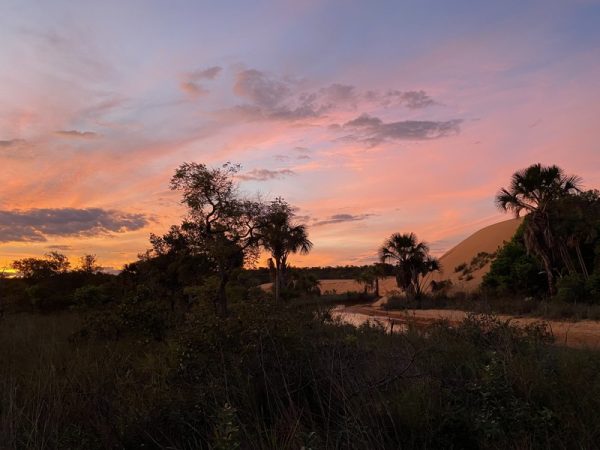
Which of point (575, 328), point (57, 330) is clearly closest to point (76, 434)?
point (57, 330)

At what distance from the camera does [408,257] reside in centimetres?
4450

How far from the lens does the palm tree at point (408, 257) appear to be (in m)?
44.5

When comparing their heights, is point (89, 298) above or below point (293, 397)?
above

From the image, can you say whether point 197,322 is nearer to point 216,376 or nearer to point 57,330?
point 216,376

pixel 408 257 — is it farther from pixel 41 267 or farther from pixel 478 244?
pixel 478 244

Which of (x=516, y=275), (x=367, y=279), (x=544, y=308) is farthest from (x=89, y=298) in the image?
(x=367, y=279)

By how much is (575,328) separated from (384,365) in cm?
2022

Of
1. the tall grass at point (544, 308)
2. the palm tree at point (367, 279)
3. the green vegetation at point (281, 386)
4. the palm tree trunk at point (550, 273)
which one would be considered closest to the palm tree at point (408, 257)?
the tall grass at point (544, 308)

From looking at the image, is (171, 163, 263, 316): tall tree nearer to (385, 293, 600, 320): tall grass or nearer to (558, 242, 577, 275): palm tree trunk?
(385, 293, 600, 320): tall grass

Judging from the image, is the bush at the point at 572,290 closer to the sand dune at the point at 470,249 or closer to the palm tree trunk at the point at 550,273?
the palm tree trunk at the point at 550,273

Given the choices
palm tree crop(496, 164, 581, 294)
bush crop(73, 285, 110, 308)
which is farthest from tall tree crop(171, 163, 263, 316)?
palm tree crop(496, 164, 581, 294)

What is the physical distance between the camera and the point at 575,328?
72.6 ft

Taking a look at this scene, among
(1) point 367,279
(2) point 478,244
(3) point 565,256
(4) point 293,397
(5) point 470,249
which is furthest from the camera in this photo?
(2) point 478,244

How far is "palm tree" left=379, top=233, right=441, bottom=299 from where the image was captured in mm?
44469
